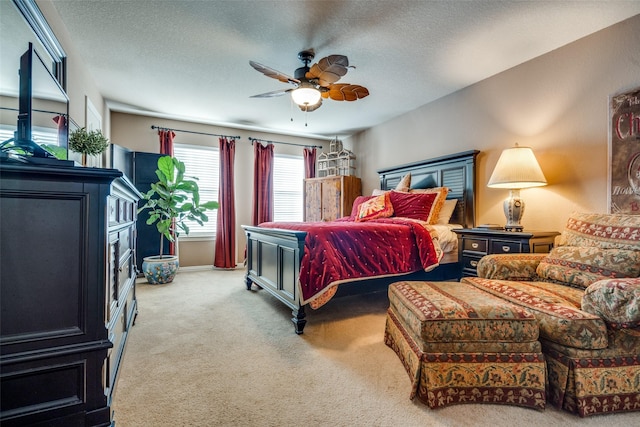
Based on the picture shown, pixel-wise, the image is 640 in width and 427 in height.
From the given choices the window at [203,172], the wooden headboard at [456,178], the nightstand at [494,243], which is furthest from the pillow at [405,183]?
the window at [203,172]

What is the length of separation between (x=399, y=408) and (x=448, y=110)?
3534 millimetres

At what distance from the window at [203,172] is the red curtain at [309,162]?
168 cm

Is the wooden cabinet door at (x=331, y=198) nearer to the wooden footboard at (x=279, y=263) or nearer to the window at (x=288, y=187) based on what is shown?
the window at (x=288, y=187)

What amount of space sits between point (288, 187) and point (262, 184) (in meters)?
0.63

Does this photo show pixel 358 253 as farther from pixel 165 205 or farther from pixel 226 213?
pixel 226 213

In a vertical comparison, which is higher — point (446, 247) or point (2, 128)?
point (2, 128)

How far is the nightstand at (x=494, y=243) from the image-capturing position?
2493mm

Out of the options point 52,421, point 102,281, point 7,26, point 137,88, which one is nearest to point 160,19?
point 7,26

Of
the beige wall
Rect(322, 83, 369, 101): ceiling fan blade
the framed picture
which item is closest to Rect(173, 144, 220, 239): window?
the beige wall

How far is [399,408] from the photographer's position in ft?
4.90

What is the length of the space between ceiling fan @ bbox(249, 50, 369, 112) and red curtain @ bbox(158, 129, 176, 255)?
9.39 feet

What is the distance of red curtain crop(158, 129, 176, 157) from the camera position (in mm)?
4816

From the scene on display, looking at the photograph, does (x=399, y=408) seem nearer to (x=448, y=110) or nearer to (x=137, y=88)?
(x=448, y=110)

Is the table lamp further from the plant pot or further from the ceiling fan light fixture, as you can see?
the plant pot
